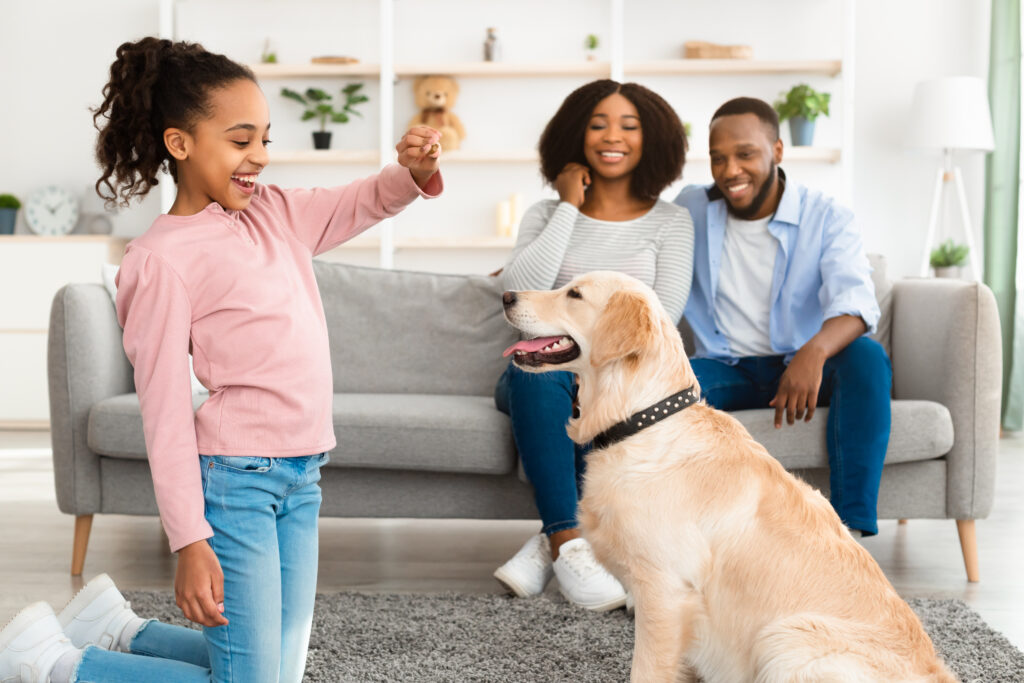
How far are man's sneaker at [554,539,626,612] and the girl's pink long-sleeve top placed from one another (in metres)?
1.00

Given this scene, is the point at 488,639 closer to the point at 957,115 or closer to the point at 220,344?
the point at 220,344

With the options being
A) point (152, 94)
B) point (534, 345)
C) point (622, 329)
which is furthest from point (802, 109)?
point (152, 94)

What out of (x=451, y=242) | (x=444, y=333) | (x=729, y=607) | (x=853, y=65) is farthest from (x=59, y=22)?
(x=729, y=607)

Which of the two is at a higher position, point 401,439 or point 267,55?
point 267,55

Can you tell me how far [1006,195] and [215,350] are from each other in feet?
17.5

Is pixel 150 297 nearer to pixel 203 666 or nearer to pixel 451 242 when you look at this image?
pixel 203 666

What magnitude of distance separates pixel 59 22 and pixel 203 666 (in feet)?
19.0

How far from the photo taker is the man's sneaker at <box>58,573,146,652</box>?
1.63 metres

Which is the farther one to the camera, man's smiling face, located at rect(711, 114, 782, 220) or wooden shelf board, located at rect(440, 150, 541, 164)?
wooden shelf board, located at rect(440, 150, 541, 164)

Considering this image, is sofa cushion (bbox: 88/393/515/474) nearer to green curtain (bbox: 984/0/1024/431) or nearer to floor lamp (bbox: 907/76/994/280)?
floor lamp (bbox: 907/76/994/280)

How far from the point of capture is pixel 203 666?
4.99 ft

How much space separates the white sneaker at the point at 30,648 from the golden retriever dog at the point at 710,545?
2.90 feet

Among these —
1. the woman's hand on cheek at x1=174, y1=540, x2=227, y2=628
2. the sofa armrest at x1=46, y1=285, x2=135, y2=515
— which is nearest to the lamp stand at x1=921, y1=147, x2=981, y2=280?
the sofa armrest at x1=46, y1=285, x2=135, y2=515

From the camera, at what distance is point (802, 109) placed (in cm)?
545
